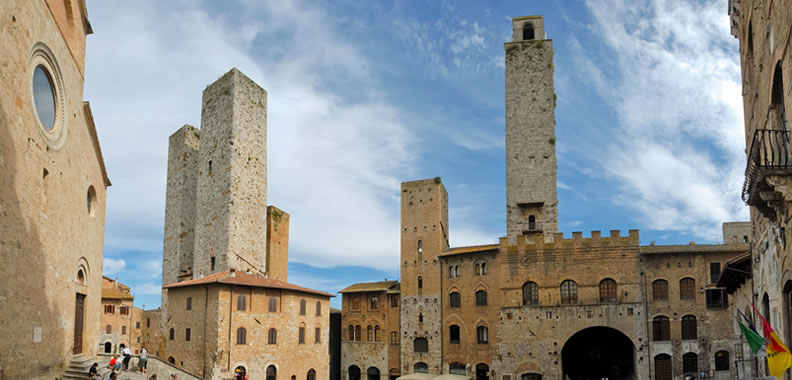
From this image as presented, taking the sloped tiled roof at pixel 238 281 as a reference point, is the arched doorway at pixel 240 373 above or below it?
below

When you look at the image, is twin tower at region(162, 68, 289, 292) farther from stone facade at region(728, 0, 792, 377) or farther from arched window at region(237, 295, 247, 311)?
stone facade at region(728, 0, 792, 377)

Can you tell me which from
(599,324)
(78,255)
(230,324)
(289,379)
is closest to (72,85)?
(78,255)

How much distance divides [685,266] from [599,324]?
5.92 m

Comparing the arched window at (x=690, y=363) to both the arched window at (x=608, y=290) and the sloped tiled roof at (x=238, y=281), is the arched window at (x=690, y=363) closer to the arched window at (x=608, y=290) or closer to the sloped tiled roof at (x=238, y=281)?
the arched window at (x=608, y=290)

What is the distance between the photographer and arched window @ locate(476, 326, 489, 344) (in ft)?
131

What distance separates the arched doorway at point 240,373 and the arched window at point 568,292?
1851 cm

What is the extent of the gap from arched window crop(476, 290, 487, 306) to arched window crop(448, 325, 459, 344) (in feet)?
8.02

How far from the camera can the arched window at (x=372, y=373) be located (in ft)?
147

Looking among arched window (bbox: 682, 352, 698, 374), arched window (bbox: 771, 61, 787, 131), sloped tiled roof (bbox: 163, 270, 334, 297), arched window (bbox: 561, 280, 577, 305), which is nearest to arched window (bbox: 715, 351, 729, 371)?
arched window (bbox: 682, 352, 698, 374)

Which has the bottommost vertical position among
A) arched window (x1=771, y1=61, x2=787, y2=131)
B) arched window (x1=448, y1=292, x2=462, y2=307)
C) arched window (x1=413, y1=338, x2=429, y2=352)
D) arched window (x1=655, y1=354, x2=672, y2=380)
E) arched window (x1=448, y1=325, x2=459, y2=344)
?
arched window (x1=655, y1=354, x2=672, y2=380)

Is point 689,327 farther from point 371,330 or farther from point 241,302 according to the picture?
point 241,302

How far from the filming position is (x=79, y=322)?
1928 cm

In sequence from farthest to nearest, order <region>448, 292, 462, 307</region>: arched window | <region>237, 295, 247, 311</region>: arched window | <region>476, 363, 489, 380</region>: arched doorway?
<region>448, 292, 462, 307</region>: arched window → <region>476, 363, 489, 380</region>: arched doorway → <region>237, 295, 247, 311</region>: arched window

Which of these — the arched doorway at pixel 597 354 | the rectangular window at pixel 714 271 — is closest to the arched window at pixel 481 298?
the arched doorway at pixel 597 354
